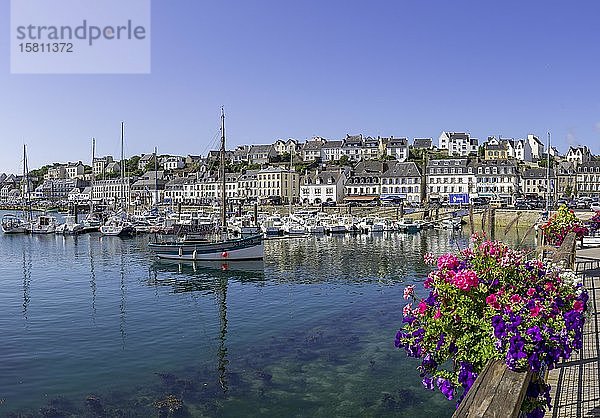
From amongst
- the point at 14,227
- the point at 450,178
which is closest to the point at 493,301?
the point at 14,227

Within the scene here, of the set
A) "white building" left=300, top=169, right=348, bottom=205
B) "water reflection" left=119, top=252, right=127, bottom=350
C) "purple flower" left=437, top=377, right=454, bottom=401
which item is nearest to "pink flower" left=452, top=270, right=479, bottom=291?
"purple flower" left=437, top=377, right=454, bottom=401

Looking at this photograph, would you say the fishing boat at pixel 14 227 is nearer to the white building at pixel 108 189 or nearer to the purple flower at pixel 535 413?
the white building at pixel 108 189

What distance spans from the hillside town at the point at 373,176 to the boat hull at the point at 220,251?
41.3m

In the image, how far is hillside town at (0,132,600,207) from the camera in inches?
3898

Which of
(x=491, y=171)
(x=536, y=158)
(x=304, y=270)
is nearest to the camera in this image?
(x=304, y=270)

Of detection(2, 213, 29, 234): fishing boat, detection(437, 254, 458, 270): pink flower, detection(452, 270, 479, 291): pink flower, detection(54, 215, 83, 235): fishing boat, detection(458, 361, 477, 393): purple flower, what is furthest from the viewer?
detection(2, 213, 29, 234): fishing boat

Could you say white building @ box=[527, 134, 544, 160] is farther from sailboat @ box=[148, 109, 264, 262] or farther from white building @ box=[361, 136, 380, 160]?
sailboat @ box=[148, 109, 264, 262]

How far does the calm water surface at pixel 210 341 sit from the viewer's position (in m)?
12.9

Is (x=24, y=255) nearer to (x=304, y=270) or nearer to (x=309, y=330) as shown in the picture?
(x=304, y=270)

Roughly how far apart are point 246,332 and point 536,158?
135440 mm

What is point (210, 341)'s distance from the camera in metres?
18.4

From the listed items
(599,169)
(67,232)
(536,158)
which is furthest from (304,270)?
(536,158)

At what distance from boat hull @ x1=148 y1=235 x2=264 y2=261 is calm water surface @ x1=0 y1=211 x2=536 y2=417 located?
0.89 m

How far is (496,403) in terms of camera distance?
3.57 meters
